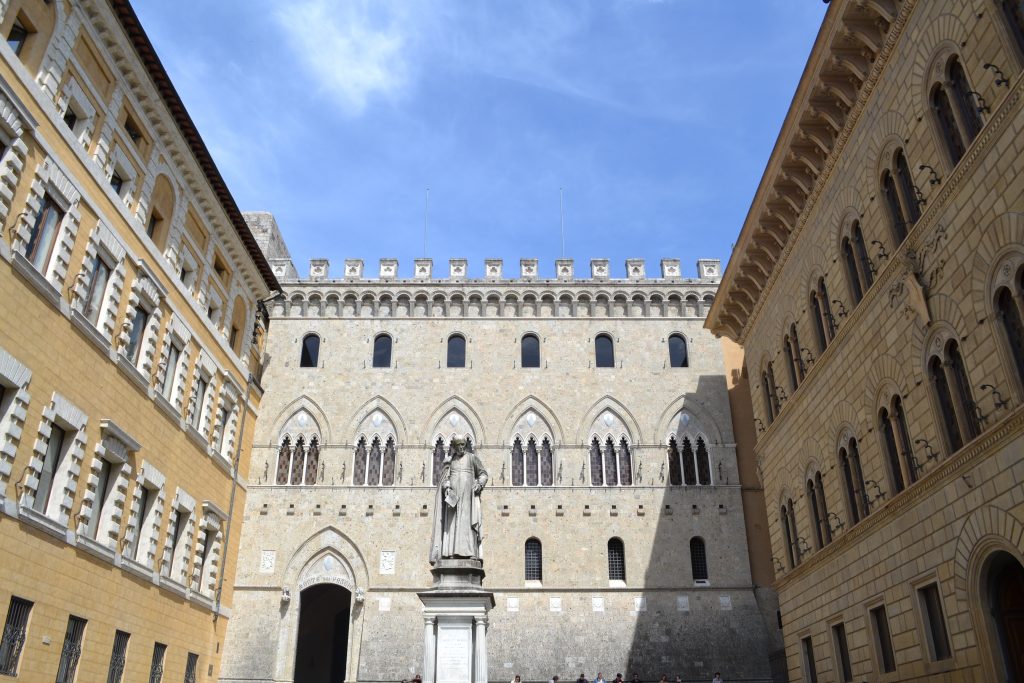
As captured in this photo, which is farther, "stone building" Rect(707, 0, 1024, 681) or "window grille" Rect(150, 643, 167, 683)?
"window grille" Rect(150, 643, 167, 683)

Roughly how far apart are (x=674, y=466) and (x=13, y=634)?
21317 millimetres

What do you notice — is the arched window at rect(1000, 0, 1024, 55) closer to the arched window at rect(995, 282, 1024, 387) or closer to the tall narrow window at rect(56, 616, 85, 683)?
the arched window at rect(995, 282, 1024, 387)

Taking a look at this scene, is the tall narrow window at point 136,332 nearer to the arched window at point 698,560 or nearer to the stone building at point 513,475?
the stone building at point 513,475

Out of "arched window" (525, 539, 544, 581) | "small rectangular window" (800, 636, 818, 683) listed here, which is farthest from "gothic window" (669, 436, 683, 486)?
"small rectangular window" (800, 636, 818, 683)

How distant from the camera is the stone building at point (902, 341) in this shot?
1116cm

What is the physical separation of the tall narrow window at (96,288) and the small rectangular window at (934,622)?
16.3m

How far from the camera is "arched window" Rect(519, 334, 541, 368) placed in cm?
3184

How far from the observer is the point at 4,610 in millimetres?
13914

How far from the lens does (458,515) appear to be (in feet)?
44.6

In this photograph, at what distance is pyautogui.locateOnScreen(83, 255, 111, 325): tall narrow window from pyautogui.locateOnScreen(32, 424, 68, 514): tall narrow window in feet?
7.93

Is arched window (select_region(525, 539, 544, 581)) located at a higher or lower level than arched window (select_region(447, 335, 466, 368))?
lower

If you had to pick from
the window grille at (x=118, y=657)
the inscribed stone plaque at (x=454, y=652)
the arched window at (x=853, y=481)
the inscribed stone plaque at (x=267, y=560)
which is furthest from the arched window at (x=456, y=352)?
the inscribed stone plaque at (x=454, y=652)

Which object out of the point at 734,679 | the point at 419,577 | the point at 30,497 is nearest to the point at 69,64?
the point at 30,497

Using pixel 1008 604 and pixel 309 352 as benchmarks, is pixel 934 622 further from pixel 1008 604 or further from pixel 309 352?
pixel 309 352
